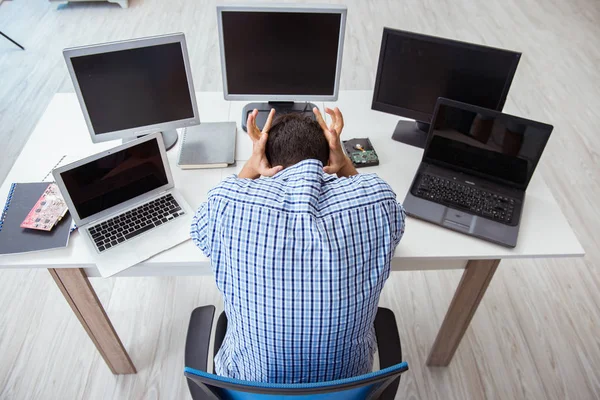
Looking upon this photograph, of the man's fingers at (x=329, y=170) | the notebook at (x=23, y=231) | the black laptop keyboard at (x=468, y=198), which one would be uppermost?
the man's fingers at (x=329, y=170)

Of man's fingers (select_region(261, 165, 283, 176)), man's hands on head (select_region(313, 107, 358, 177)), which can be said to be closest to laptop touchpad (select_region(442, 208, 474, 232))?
man's hands on head (select_region(313, 107, 358, 177))

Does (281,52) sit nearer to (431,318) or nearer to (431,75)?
(431,75)

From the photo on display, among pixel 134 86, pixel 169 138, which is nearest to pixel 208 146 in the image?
pixel 169 138

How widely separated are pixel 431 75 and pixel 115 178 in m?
1.17

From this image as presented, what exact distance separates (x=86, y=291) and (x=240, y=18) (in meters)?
1.08

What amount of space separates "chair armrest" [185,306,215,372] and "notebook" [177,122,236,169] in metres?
0.57

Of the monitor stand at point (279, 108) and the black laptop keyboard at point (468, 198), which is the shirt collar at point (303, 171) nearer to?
the black laptop keyboard at point (468, 198)

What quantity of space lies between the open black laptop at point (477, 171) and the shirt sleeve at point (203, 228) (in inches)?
28.0

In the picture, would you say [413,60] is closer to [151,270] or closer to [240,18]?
[240,18]

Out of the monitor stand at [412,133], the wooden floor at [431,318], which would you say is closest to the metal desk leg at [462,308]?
the wooden floor at [431,318]

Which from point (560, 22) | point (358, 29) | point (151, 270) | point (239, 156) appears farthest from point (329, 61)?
point (560, 22)

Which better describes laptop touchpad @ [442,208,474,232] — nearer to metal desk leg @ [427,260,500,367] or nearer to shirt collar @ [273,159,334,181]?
metal desk leg @ [427,260,500,367]

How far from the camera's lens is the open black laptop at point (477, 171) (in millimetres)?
1501

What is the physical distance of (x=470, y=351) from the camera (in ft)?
6.70
